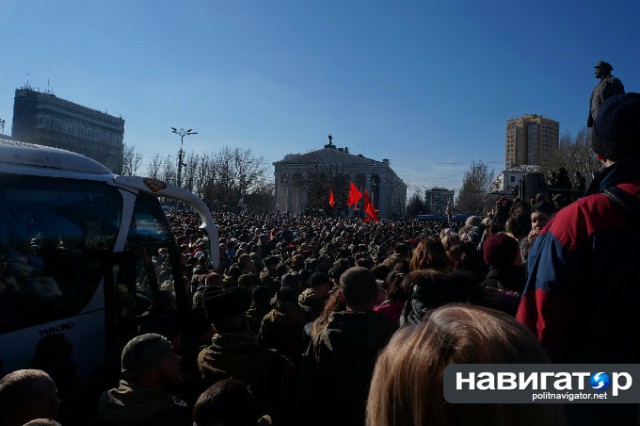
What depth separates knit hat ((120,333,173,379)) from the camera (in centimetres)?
298

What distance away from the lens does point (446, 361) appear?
1149mm

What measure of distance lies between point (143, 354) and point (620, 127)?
2.79 meters

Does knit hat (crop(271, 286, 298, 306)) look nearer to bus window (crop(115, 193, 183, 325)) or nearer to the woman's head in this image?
the woman's head

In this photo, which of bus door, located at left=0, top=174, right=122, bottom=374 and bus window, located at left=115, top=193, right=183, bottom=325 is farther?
bus window, located at left=115, top=193, right=183, bottom=325

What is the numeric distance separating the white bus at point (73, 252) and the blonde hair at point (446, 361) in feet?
12.7

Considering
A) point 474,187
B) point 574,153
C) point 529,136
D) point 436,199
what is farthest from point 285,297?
point 529,136

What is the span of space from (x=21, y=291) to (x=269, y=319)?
7.03 ft

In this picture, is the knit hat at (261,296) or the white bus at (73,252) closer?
the white bus at (73,252)

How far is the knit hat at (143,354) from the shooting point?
9.77 ft

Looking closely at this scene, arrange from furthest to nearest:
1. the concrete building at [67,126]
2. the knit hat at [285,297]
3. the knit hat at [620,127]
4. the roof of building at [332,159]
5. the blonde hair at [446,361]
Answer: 1. the roof of building at [332,159]
2. the concrete building at [67,126]
3. the knit hat at [285,297]
4. the knit hat at [620,127]
5. the blonde hair at [446,361]

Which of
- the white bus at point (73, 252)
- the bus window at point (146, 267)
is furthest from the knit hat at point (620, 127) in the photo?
the bus window at point (146, 267)

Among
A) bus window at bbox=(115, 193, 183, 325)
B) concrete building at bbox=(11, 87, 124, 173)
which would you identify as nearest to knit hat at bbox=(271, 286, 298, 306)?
bus window at bbox=(115, 193, 183, 325)

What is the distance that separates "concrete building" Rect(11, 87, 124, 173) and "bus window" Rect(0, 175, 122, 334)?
6887 centimetres

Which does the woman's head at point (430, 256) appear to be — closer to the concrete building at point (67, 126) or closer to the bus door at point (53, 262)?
the bus door at point (53, 262)
